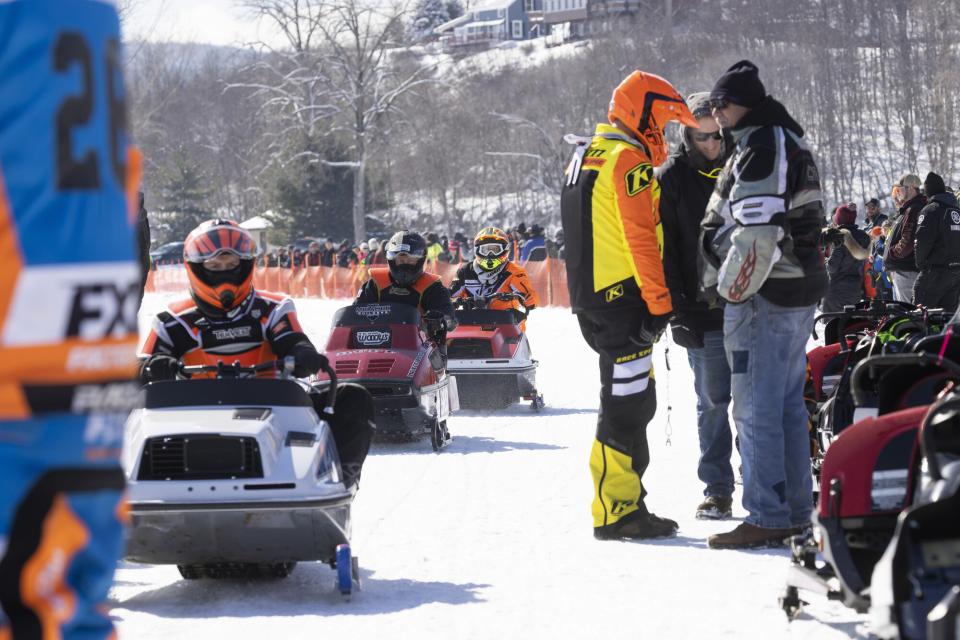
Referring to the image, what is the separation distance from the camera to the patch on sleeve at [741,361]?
21.5 ft

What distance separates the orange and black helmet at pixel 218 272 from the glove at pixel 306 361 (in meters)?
0.53

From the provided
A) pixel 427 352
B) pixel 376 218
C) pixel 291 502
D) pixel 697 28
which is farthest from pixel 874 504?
pixel 697 28

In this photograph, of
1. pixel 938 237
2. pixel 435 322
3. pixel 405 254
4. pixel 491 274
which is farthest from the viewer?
pixel 491 274

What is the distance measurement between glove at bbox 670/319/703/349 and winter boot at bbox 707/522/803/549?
114 cm

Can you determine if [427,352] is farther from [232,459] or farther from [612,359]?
[232,459]

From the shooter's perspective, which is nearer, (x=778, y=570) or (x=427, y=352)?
(x=778, y=570)

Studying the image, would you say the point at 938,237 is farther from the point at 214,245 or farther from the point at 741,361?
the point at 214,245

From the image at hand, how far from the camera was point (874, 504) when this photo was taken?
4395 millimetres

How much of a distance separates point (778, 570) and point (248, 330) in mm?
2742

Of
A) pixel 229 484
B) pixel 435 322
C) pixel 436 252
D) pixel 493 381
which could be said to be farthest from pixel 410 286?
pixel 436 252

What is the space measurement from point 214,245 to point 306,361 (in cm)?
76

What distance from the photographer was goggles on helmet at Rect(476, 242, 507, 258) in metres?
15.7

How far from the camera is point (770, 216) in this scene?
624 centimetres

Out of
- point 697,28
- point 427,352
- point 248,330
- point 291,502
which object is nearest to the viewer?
point 291,502
